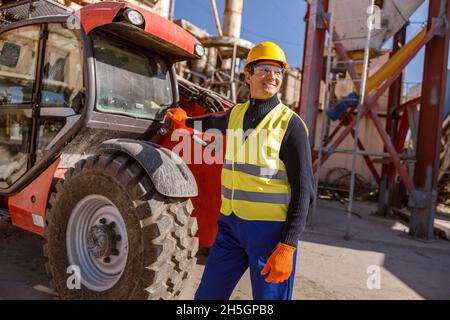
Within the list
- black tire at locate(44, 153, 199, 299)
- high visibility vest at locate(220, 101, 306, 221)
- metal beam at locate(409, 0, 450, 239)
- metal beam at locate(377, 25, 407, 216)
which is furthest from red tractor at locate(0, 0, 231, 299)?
metal beam at locate(377, 25, 407, 216)

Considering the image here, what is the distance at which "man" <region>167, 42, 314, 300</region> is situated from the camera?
1.80m

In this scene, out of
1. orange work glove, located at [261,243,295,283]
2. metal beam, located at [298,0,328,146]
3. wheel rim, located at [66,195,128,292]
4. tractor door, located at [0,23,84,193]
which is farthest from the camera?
metal beam, located at [298,0,328,146]

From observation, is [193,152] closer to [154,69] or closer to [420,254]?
[154,69]

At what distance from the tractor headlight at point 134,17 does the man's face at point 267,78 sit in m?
1.17

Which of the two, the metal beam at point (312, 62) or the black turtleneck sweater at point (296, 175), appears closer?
the black turtleneck sweater at point (296, 175)

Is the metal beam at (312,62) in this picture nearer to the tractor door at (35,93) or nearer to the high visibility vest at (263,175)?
the tractor door at (35,93)

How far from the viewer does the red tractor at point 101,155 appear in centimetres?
227

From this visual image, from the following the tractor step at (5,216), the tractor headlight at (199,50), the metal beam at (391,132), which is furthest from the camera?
the metal beam at (391,132)

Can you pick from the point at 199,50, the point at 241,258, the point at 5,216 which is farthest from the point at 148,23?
the point at 5,216

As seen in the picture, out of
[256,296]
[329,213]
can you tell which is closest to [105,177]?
[256,296]

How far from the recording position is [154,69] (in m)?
3.36

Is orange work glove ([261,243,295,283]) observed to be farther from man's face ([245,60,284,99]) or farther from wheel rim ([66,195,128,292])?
wheel rim ([66,195,128,292])

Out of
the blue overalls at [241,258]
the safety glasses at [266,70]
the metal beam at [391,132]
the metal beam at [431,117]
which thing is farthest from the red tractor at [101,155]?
the metal beam at [391,132]
